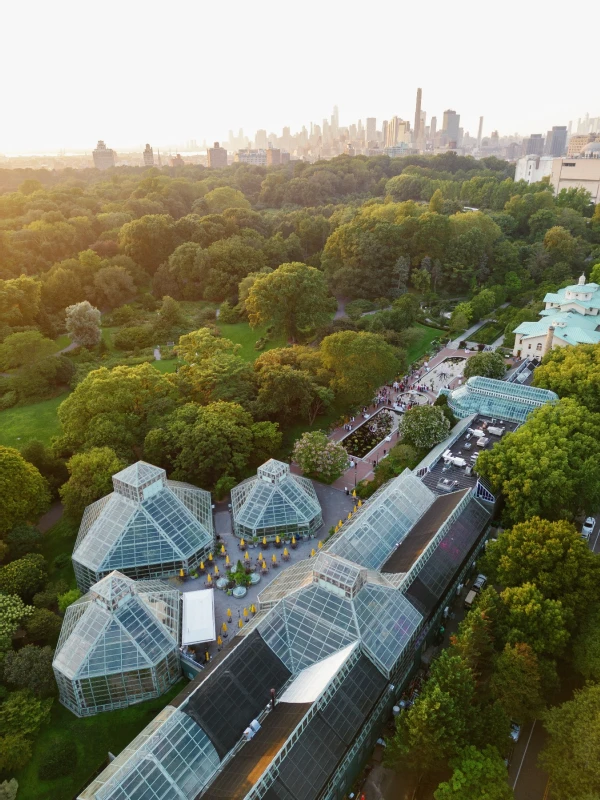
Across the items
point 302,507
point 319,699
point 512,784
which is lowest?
point 512,784

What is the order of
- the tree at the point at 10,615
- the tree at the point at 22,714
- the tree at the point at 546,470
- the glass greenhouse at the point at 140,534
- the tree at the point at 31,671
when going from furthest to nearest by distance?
the tree at the point at 546,470
the glass greenhouse at the point at 140,534
the tree at the point at 10,615
the tree at the point at 31,671
the tree at the point at 22,714

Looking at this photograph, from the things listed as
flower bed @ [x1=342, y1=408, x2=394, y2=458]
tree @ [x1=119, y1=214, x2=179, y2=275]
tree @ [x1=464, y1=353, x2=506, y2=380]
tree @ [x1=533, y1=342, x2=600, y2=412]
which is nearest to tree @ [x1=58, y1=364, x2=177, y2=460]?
flower bed @ [x1=342, y1=408, x2=394, y2=458]

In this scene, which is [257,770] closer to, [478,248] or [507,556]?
[507,556]

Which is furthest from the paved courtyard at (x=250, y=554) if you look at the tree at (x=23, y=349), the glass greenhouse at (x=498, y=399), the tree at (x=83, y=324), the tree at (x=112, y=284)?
the tree at (x=112, y=284)

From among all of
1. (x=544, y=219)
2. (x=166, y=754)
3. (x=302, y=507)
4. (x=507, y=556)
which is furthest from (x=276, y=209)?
(x=166, y=754)

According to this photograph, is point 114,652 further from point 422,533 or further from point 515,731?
point 515,731

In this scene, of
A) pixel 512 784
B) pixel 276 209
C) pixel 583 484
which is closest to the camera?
pixel 512 784

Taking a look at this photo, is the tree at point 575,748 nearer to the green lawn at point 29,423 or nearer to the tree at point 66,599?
the tree at point 66,599
